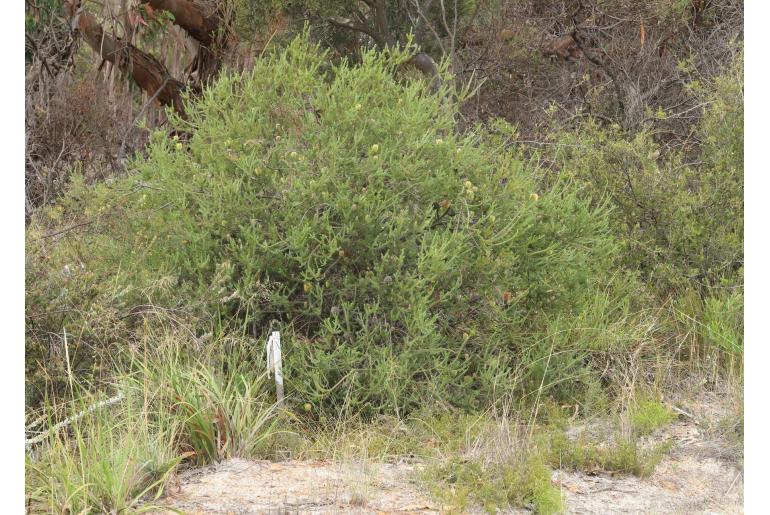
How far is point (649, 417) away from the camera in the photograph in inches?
205

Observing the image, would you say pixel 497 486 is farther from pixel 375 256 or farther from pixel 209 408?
pixel 375 256

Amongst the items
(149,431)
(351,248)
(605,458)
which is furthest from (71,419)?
(605,458)

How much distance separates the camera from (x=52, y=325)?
499 centimetres

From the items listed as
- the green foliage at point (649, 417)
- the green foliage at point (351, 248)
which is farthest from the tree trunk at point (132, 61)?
the green foliage at point (649, 417)

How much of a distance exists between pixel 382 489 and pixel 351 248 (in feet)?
4.93

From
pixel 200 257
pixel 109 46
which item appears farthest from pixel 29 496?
pixel 109 46

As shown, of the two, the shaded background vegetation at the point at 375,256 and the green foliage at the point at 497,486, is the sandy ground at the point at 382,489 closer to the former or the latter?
the green foliage at the point at 497,486

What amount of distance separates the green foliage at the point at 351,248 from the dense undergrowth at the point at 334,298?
1cm

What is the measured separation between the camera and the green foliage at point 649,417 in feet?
16.7

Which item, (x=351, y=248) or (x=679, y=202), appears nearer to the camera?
(x=351, y=248)

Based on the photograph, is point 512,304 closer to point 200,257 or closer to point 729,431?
point 729,431

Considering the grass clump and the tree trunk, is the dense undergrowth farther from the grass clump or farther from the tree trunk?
the tree trunk

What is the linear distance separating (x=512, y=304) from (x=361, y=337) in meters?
0.93

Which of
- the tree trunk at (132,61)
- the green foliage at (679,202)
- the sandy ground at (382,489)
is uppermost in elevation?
the green foliage at (679,202)
